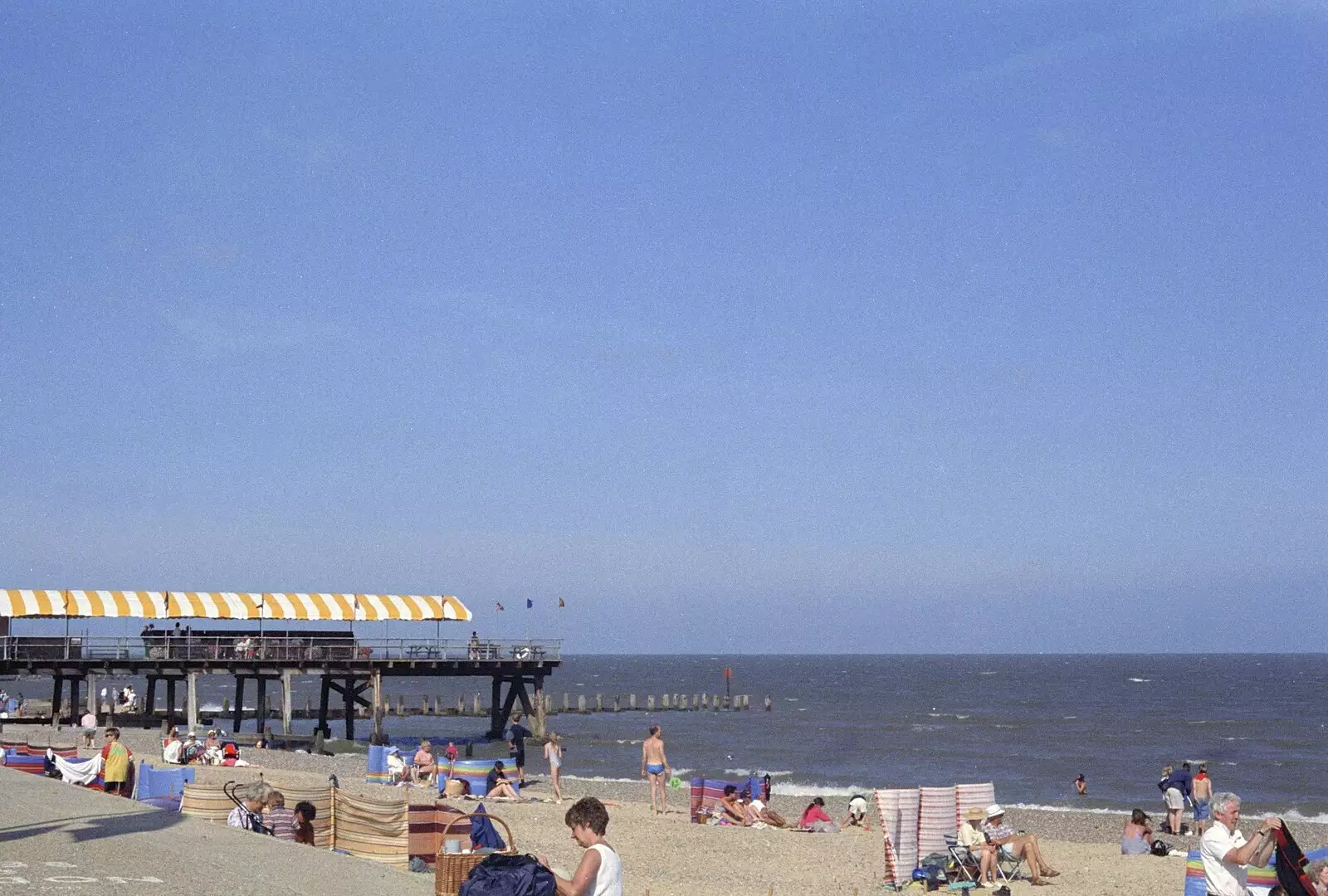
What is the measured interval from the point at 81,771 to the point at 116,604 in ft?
82.9

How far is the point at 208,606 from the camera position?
1709 inches

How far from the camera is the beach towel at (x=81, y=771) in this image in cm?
1920

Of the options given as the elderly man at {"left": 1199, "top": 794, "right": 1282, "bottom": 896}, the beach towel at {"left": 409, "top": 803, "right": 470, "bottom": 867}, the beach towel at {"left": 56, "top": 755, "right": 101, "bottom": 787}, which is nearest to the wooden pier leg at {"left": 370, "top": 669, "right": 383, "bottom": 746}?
the beach towel at {"left": 56, "top": 755, "right": 101, "bottom": 787}

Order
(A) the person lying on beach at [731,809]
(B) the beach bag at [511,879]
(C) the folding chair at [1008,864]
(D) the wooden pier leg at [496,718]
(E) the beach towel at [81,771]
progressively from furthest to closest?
(D) the wooden pier leg at [496,718] < (A) the person lying on beach at [731,809] < (E) the beach towel at [81,771] < (C) the folding chair at [1008,864] < (B) the beach bag at [511,879]

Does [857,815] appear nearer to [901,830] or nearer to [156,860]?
[901,830]

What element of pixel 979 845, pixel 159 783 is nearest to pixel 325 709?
pixel 159 783

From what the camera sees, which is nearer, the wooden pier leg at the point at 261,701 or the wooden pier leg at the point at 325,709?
the wooden pier leg at the point at 261,701

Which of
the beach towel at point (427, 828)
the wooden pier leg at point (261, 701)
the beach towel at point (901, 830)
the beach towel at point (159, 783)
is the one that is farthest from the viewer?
the wooden pier leg at point (261, 701)

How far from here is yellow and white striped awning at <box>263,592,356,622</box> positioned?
1731 inches

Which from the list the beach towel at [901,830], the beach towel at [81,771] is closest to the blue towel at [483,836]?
the beach towel at [901,830]

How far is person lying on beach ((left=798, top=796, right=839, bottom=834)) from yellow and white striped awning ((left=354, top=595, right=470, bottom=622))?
25.5 metres

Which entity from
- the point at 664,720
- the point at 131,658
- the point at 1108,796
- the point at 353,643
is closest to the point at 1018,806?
the point at 1108,796

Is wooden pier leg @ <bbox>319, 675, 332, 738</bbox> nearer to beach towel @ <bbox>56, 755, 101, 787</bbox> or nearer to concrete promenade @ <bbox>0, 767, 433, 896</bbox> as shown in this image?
beach towel @ <bbox>56, 755, 101, 787</bbox>

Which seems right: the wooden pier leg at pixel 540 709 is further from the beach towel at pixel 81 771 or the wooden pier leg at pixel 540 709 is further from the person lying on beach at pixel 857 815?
the beach towel at pixel 81 771
